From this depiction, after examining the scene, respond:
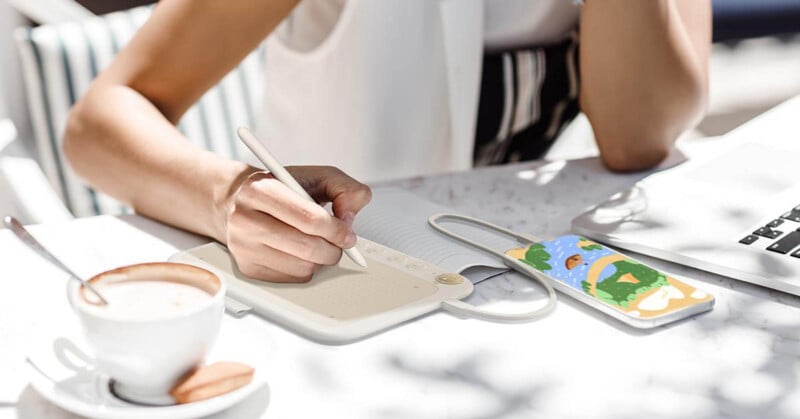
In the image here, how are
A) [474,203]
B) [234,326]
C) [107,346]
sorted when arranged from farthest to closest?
[474,203]
[234,326]
[107,346]

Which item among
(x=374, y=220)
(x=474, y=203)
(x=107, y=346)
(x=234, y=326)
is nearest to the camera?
(x=107, y=346)

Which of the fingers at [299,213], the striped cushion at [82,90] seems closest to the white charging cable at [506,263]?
the fingers at [299,213]

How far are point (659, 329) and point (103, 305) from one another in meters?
0.45

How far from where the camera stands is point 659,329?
808mm

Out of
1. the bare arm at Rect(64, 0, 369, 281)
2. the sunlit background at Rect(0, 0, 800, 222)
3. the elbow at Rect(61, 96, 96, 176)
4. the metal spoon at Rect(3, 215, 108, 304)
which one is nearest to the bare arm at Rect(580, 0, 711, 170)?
the sunlit background at Rect(0, 0, 800, 222)

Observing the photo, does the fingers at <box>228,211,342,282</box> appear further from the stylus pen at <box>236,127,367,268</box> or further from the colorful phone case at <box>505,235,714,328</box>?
the colorful phone case at <box>505,235,714,328</box>

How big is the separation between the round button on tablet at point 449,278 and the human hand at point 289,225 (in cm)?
9

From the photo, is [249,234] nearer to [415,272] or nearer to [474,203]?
[415,272]

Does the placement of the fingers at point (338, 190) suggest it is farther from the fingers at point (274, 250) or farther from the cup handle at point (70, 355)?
the cup handle at point (70, 355)

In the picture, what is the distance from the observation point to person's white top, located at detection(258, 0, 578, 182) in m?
1.48

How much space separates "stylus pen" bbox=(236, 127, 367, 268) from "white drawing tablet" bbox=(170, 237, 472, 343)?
26 mm

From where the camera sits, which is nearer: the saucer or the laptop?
the saucer

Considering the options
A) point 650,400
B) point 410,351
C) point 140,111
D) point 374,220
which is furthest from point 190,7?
point 650,400

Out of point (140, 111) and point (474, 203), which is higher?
point (140, 111)
